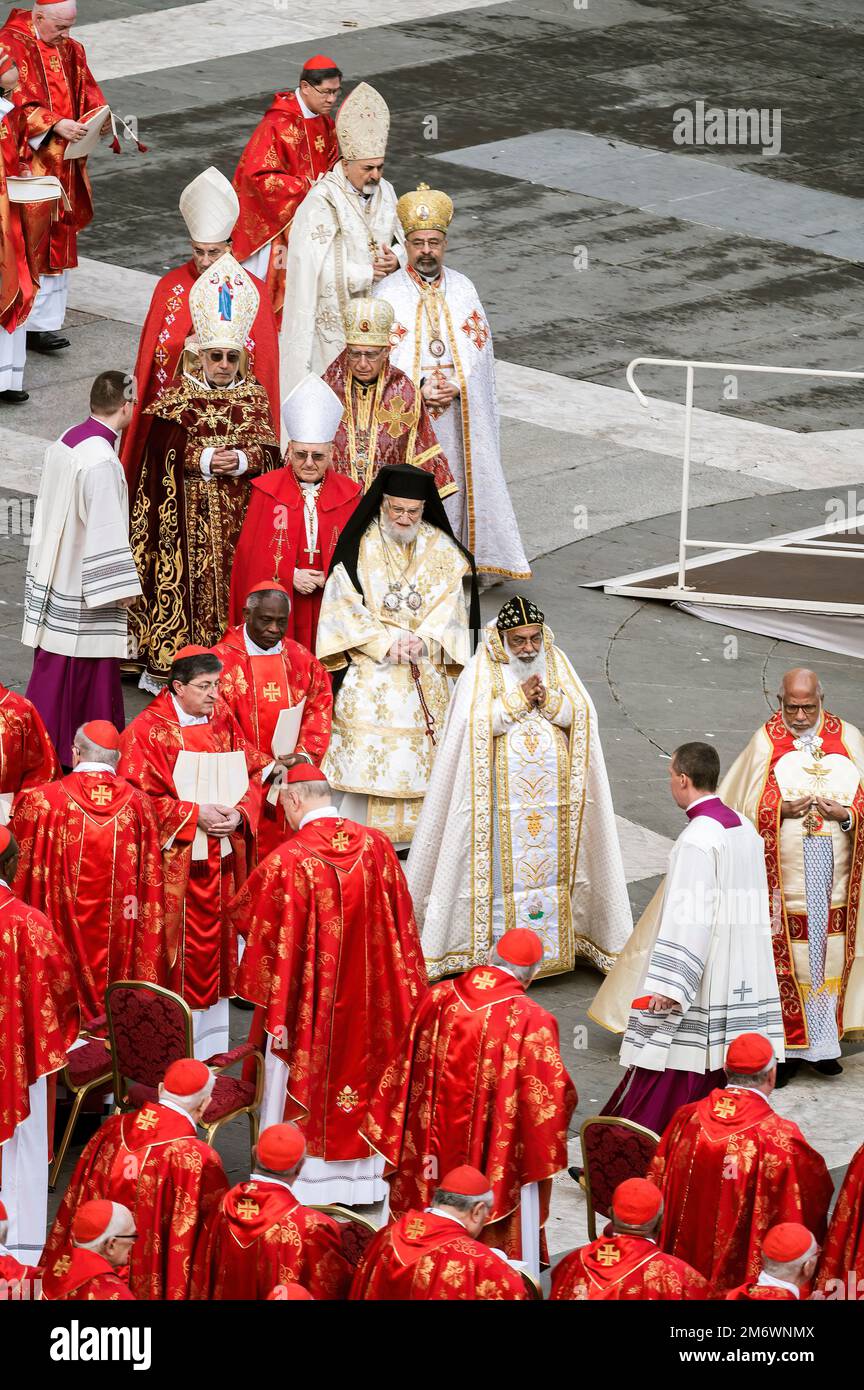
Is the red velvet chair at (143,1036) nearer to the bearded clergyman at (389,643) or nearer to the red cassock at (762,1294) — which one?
the red cassock at (762,1294)

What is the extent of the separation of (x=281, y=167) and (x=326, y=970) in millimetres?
7702

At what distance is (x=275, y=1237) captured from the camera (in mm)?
7688

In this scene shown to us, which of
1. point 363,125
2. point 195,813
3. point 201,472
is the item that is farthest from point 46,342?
point 195,813

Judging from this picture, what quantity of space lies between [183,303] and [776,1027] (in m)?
5.46

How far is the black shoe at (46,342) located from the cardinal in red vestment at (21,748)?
280 inches

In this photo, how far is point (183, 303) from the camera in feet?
43.8

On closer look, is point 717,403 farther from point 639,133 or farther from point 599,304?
point 639,133

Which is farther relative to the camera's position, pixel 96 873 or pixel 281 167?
pixel 281 167

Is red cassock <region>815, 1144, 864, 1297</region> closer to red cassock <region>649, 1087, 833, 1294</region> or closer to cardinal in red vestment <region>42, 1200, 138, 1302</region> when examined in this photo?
red cassock <region>649, 1087, 833, 1294</region>

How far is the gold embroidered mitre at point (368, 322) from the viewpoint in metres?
12.5

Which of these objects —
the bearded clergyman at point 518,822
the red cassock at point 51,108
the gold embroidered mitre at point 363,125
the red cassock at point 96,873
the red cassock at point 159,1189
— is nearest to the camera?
the red cassock at point 159,1189

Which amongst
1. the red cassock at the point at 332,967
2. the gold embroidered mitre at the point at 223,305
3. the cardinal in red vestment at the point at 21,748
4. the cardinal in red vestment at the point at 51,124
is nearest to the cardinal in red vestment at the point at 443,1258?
the red cassock at the point at 332,967

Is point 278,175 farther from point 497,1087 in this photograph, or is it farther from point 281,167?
point 497,1087

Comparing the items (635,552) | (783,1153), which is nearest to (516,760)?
(783,1153)
